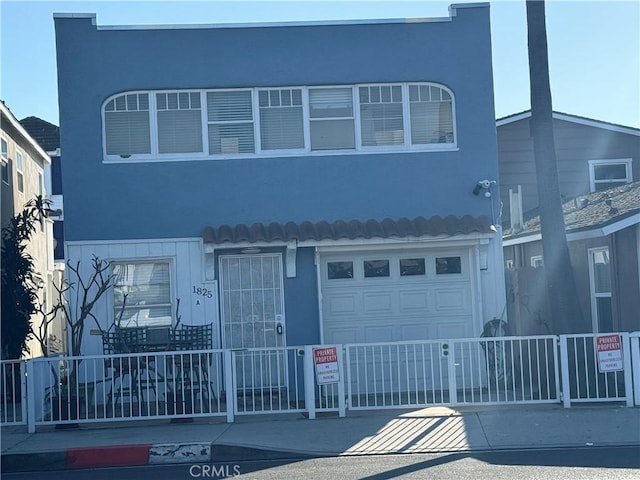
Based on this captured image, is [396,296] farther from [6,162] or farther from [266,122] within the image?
[6,162]

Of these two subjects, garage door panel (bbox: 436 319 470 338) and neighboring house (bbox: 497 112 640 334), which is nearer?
garage door panel (bbox: 436 319 470 338)

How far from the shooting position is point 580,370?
1145 centimetres

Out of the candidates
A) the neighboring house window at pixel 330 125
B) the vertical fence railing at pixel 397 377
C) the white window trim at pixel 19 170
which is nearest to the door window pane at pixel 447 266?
the vertical fence railing at pixel 397 377

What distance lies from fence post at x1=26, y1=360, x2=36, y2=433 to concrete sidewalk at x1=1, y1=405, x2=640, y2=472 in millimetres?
138

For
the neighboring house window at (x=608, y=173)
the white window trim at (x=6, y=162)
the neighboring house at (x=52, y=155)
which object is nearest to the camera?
the white window trim at (x=6, y=162)

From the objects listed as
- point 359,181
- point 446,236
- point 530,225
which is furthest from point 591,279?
point 359,181

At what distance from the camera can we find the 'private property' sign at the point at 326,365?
36.7 feet

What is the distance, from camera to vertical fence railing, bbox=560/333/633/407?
11.0m

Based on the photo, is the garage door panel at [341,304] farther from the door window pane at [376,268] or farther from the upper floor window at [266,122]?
the upper floor window at [266,122]

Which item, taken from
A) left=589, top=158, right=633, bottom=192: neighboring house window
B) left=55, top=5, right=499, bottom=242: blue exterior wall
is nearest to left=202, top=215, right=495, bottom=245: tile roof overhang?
left=55, top=5, right=499, bottom=242: blue exterior wall

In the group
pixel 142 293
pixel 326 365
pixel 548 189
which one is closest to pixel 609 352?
pixel 548 189

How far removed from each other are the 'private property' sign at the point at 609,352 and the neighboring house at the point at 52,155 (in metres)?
18.3

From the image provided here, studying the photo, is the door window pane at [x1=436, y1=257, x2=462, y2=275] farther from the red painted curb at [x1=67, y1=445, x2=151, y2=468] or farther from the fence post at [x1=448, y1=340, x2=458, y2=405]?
the red painted curb at [x1=67, y1=445, x2=151, y2=468]

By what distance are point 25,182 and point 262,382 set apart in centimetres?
1055
